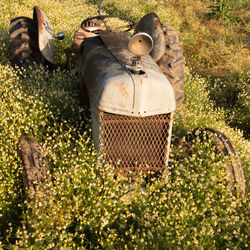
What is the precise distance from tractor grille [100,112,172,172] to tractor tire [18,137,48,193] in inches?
26.1

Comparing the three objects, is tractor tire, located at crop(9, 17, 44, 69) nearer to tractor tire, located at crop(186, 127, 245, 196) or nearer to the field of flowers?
the field of flowers

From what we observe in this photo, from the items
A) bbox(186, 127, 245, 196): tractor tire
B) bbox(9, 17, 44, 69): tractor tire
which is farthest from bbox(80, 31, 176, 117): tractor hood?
bbox(9, 17, 44, 69): tractor tire

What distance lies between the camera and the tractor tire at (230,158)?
10.4 ft

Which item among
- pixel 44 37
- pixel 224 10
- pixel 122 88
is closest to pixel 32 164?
pixel 122 88

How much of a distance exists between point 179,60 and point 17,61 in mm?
2690

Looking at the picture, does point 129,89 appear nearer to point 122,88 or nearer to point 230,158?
point 122,88

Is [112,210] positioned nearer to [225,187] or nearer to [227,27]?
[225,187]

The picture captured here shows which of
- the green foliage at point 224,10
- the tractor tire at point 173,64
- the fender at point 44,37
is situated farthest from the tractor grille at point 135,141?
the green foliage at point 224,10

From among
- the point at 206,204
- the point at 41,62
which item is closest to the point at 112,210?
the point at 206,204

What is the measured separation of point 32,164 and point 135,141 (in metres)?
1.11

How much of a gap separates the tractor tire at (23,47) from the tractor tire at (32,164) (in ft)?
6.74

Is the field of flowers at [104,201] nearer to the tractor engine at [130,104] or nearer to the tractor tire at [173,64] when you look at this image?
the tractor engine at [130,104]

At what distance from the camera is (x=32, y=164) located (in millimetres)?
2885

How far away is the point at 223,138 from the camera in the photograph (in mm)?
3506
